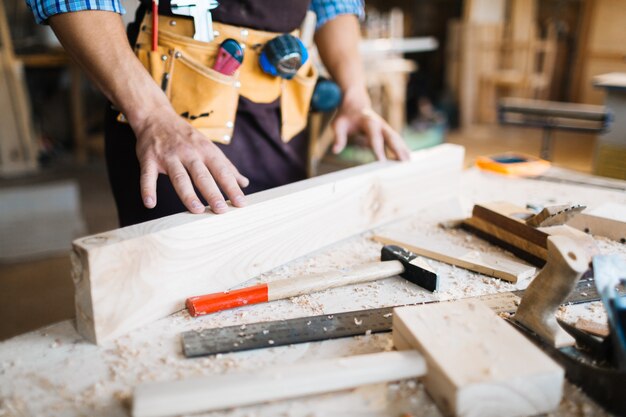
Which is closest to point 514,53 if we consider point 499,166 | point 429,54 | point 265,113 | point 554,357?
point 429,54

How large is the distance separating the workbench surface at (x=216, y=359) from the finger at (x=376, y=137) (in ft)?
1.24

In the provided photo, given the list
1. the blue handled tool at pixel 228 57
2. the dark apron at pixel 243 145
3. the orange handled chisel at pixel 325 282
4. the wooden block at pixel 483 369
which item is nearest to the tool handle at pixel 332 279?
the orange handled chisel at pixel 325 282

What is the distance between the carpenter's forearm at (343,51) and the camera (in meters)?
1.59

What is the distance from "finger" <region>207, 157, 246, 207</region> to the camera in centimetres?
94

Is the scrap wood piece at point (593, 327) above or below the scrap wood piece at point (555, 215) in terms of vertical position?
below

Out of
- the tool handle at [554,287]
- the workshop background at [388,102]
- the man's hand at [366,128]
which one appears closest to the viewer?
the tool handle at [554,287]

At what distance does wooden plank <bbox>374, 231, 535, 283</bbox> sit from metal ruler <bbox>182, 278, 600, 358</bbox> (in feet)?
0.40

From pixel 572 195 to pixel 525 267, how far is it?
0.57m

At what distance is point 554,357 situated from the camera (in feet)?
2.33

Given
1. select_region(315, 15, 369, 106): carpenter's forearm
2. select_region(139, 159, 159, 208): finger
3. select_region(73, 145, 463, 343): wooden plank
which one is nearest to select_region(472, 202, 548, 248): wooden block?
select_region(73, 145, 463, 343): wooden plank

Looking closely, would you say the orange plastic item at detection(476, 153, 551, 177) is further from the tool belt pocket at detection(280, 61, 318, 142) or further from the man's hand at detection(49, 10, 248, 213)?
the man's hand at detection(49, 10, 248, 213)

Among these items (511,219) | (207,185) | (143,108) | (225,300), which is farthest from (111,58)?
(511,219)

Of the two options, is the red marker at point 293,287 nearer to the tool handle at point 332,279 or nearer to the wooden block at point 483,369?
the tool handle at point 332,279

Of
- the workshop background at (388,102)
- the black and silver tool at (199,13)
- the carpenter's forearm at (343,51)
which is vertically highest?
the black and silver tool at (199,13)
